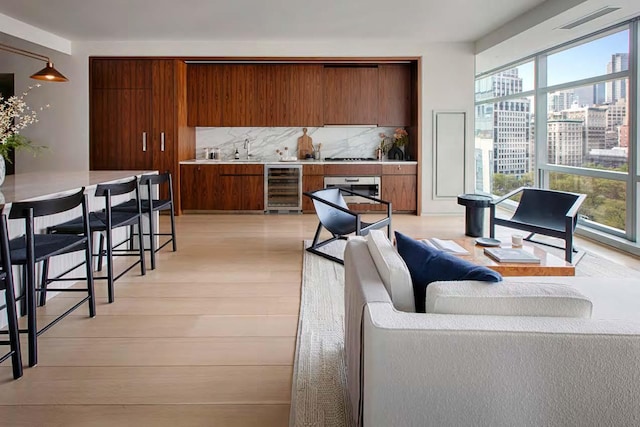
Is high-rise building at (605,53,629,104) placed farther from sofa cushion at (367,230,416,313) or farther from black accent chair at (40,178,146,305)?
black accent chair at (40,178,146,305)

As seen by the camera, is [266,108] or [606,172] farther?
[266,108]

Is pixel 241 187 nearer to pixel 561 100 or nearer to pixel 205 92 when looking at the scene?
pixel 205 92

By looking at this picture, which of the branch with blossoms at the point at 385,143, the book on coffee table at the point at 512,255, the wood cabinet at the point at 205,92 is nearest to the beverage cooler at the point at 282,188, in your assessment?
the wood cabinet at the point at 205,92

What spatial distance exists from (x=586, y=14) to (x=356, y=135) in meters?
4.13

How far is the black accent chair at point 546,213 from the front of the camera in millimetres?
4638

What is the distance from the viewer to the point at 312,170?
822 centimetres

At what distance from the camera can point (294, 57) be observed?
794 centimetres

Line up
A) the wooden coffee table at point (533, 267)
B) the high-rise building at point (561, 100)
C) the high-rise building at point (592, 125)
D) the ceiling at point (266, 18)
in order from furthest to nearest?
the high-rise building at point (561, 100) → the high-rise building at point (592, 125) → the ceiling at point (266, 18) → the wooden coffee table at point (533, 267)

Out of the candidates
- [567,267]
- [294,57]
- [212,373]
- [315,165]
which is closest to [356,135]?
[315,165]

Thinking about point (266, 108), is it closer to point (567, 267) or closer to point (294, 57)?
point (294, 57)

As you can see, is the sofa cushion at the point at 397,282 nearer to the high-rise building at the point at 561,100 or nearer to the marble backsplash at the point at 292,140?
the high-rise building at the point at 561,100

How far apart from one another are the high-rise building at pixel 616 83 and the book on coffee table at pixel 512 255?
3.19 meters

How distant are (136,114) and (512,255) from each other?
249 inches

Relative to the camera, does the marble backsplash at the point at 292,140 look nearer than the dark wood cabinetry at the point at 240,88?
No
